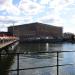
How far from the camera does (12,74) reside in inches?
696

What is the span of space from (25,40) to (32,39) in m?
5.90

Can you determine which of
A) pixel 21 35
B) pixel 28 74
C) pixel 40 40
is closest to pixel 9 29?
pixel 21 35

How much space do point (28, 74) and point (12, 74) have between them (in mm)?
1567

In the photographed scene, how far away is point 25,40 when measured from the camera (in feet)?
637

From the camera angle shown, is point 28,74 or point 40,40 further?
point 40,40

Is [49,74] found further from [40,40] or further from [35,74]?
[40,40]

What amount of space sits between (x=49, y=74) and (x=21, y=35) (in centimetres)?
17910

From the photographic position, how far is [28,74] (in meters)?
18.8

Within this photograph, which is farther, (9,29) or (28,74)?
(9,29)

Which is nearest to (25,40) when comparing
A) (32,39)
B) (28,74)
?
(32,39)

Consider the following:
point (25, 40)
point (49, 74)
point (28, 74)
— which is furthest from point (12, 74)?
point (25, 40)

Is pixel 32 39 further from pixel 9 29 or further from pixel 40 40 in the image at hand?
pixel 9 29

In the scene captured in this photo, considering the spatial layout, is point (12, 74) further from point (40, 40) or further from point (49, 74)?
point (40, 40)

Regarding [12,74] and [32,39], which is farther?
[32,39]
